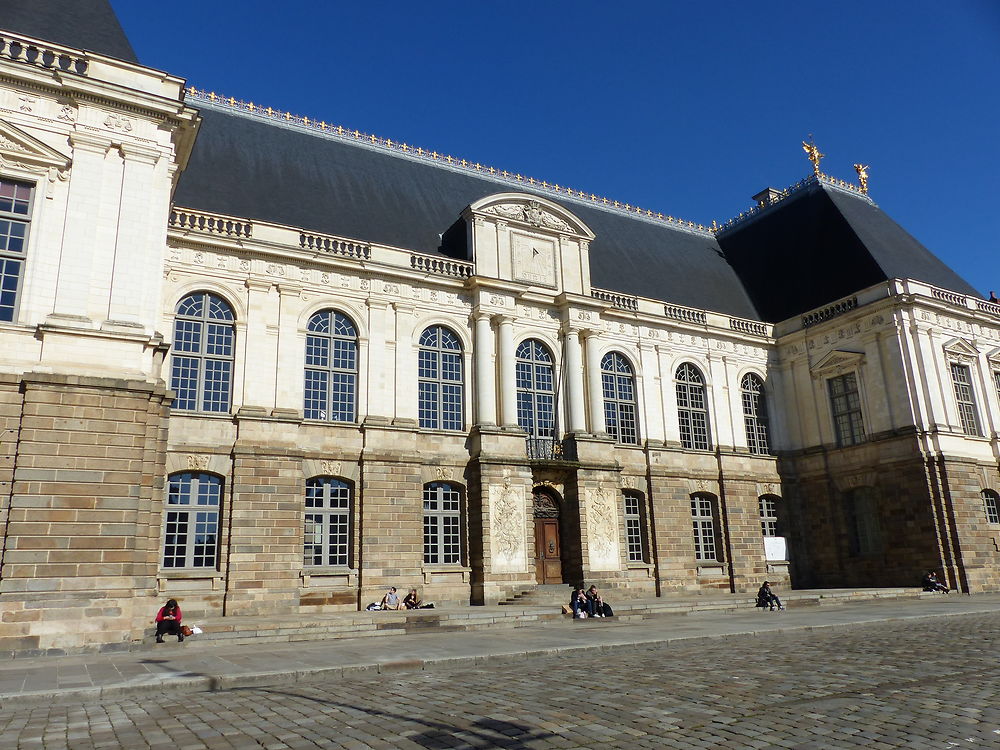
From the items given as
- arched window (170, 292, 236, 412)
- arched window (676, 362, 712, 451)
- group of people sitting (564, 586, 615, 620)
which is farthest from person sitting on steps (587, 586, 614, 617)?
arched window (170, 292, 236, 412)

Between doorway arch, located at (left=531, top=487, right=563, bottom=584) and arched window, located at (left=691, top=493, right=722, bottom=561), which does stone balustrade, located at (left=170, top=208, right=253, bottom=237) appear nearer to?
doorway arch, located at (left=531, top=487, right=563, bottom=584)

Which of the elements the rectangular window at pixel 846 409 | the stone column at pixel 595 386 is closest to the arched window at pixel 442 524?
the stone column at pixel 595 386

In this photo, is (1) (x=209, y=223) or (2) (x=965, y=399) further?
(2) (x=965, y=399)

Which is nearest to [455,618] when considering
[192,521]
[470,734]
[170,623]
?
[170,623]

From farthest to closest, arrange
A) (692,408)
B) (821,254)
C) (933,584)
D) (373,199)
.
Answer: (821,254) < (692,408) < (373,199) < (933,584)

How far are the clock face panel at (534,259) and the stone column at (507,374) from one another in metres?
2.00

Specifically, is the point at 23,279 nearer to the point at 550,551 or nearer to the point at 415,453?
the point at 415,453

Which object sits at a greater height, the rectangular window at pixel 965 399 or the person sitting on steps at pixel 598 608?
the rectangular window at pixel 965 399

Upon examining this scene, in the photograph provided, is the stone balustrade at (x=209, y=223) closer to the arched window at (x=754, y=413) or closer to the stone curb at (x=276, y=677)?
the stone curb at (x=276, y=677)

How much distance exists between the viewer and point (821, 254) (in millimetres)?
33125

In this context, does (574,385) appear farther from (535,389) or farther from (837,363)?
(837,363)

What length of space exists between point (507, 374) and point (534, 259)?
15.5 feet

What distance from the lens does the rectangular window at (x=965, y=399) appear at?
2925cm

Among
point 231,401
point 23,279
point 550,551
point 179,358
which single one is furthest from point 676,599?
point 23,279
